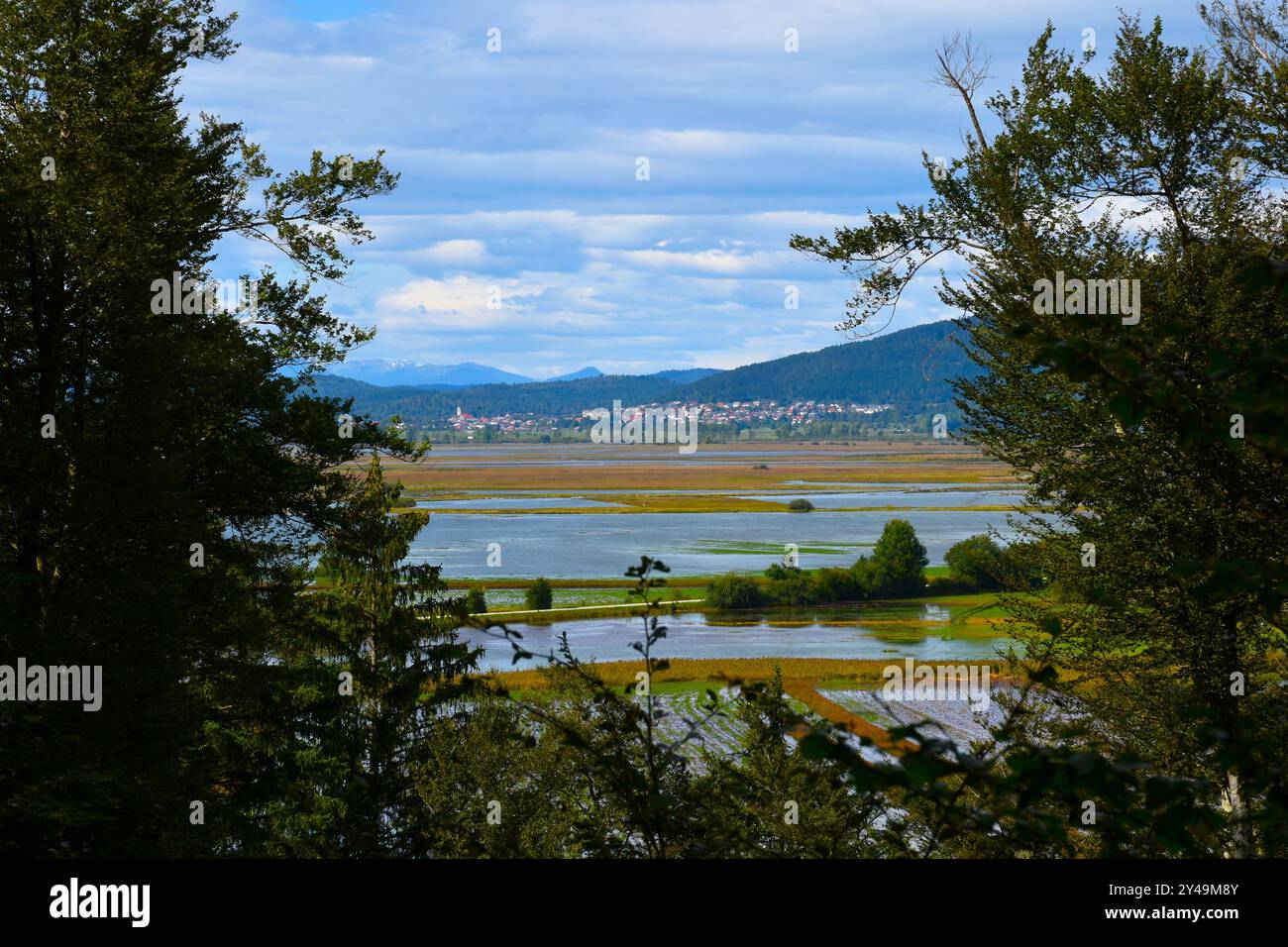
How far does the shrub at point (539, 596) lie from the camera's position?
46688 mm

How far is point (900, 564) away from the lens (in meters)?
61.7

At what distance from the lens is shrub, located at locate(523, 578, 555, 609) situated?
4669 centimetres

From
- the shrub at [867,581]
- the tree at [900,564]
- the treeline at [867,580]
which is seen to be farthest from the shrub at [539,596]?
the tree at [900,564]

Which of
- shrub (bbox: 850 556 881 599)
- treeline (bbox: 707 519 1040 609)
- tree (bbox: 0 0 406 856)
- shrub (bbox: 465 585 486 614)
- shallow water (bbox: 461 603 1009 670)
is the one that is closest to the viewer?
tree (bbox: 0 0 406 856)

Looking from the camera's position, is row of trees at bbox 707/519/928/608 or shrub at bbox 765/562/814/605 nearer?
row of trees at bbox 707/519/928/608

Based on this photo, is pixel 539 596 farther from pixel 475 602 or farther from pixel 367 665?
pixel 367 665

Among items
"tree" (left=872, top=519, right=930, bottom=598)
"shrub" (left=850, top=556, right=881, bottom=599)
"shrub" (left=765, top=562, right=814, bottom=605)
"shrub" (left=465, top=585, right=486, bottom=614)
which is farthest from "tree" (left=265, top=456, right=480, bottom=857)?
"tree" (left=872, top=519, right=930, bottom=598)

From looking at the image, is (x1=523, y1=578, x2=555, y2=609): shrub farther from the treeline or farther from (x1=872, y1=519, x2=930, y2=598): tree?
(x1=872, y1=519, x2=930, y2=598): tree

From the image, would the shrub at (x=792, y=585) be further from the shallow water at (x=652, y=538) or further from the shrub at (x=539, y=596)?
the shrub at (x=539, y=596)

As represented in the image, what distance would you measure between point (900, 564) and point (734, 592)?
11.9 meters

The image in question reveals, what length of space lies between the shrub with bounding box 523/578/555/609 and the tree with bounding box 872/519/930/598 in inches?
862

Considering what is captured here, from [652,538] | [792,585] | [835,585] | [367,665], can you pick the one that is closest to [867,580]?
[835,585]
